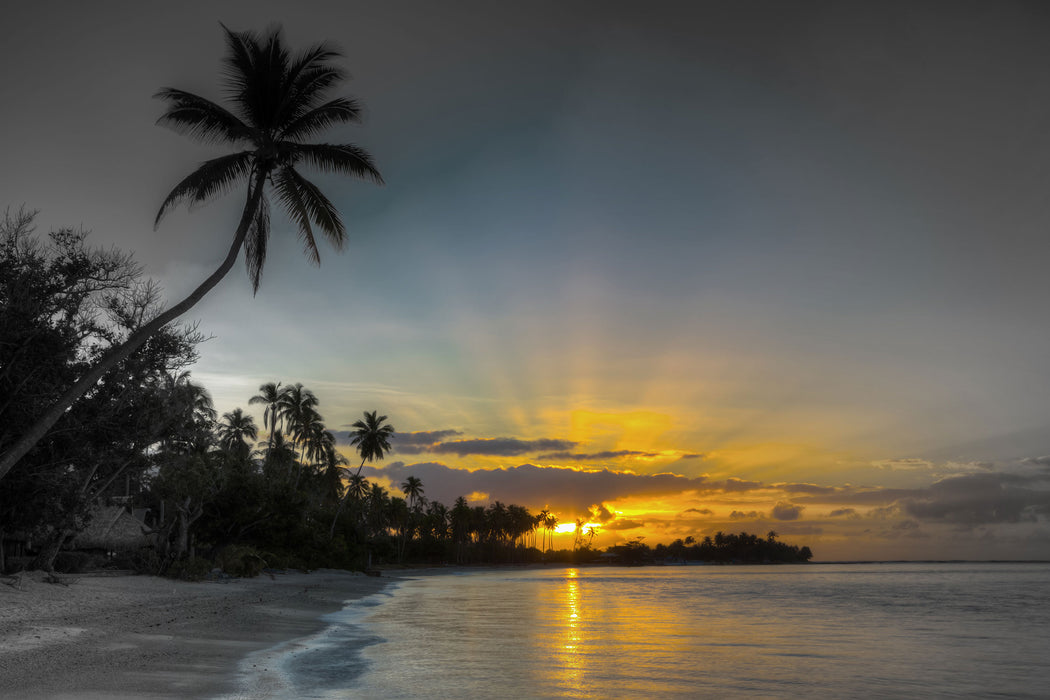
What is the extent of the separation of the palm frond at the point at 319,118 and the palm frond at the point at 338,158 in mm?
480

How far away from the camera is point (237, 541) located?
124 feet

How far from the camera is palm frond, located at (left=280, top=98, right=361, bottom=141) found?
16.9 m

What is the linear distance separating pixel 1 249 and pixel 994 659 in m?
27.8

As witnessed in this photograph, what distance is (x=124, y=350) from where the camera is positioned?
45.1ft

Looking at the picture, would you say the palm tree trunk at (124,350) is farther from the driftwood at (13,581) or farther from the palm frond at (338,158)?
the driftwood at (13,581)

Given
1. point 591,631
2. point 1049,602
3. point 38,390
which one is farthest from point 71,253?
point 1049,602

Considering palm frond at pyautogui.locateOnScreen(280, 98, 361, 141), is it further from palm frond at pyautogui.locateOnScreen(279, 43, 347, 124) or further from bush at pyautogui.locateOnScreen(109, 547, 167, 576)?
bush at pyautogui.locateOnScreen(109, 547, 167, 576)

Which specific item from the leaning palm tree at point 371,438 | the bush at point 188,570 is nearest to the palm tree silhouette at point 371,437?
the leaning palm tree at point 371,438

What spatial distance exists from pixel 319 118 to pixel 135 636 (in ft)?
41.3

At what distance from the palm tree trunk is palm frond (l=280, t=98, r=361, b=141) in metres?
1.26

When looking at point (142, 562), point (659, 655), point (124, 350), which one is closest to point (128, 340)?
point (124, 350)

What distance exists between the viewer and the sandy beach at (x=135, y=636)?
949 centimetres

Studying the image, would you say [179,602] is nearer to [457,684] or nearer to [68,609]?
[68,609]

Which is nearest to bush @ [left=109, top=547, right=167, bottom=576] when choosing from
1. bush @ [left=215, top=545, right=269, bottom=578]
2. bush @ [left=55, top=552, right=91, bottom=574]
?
bush @ [left=55, top=552, right=91, bottom=574]
